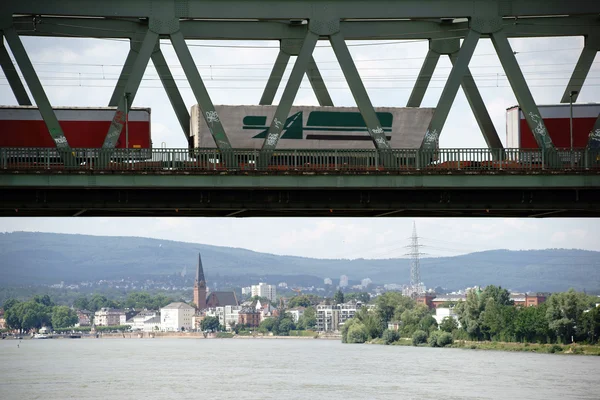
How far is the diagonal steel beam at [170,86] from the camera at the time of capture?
4294cm

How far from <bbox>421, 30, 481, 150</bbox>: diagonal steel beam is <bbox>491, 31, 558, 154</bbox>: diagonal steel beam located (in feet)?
4.36

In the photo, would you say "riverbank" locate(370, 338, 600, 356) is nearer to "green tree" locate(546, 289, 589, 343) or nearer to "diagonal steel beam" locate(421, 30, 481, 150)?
"green tree" locate(546, 289, 589, 343)

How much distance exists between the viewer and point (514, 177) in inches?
1496

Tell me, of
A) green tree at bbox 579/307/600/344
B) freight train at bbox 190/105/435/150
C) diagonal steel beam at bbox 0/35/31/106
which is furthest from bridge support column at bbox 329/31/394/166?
green tree at bbox 579/307/600/344

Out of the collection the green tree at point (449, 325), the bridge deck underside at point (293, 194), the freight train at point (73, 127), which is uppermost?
the freight train at point (73, 127)

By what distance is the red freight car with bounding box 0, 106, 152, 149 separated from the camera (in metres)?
44.6

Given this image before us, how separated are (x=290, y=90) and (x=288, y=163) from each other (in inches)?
205

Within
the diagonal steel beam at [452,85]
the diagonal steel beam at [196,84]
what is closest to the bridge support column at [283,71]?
the diagonal steel beam at [196,84]

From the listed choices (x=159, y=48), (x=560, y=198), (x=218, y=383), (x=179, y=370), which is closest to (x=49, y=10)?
(x=159, y=48)

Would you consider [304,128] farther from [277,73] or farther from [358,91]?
[358,91]

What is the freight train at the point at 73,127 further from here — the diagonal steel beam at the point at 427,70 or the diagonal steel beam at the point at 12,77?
the diagonal steel beam at the point at 427,70

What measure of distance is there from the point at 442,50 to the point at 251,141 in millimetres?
10583

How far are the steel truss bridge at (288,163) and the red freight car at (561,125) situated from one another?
325 centimetres

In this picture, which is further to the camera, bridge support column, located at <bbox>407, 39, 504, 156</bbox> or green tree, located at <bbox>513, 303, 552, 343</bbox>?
green tree, located at <bbox>513, 303, 552, 343</bbox>
